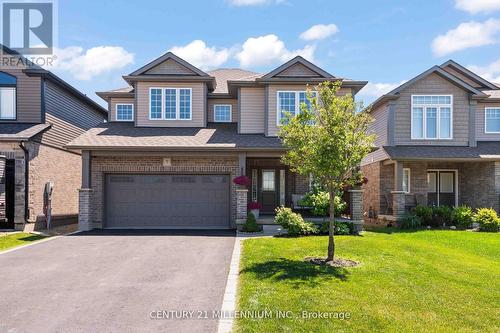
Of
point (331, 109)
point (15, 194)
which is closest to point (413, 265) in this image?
point (331, 109)

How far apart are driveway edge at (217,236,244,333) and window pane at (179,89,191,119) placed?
857 centimetres

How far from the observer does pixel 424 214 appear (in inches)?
599

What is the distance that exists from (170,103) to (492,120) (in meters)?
15.7

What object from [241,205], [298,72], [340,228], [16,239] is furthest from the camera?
[298,72]

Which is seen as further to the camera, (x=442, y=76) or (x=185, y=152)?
(x=442, y=76)

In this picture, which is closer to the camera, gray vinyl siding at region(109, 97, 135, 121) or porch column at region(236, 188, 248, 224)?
porch column at region(236, 188, 248, 224)

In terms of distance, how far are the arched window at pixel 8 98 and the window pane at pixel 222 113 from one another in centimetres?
904

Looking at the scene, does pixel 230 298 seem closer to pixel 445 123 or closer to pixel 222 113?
pixel 222 113

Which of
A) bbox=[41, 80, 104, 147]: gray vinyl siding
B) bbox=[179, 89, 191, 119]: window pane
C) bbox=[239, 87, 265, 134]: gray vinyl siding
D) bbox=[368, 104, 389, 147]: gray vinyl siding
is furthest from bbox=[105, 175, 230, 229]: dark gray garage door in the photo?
bbox=[368, 104, 389, 147]: gray vinyl siding

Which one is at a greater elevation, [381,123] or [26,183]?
[381,123]

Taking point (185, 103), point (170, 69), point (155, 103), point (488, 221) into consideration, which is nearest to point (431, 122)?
point (488, 221)

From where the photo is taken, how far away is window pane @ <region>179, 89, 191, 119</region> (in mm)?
16109

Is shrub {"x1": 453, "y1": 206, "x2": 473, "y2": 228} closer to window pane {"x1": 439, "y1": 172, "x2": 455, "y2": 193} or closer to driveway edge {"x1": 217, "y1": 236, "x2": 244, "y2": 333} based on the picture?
window pane {"x1": 439, "y1": 172, "x2": 455, "y2": 193}

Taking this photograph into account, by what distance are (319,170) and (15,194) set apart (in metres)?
12.8
